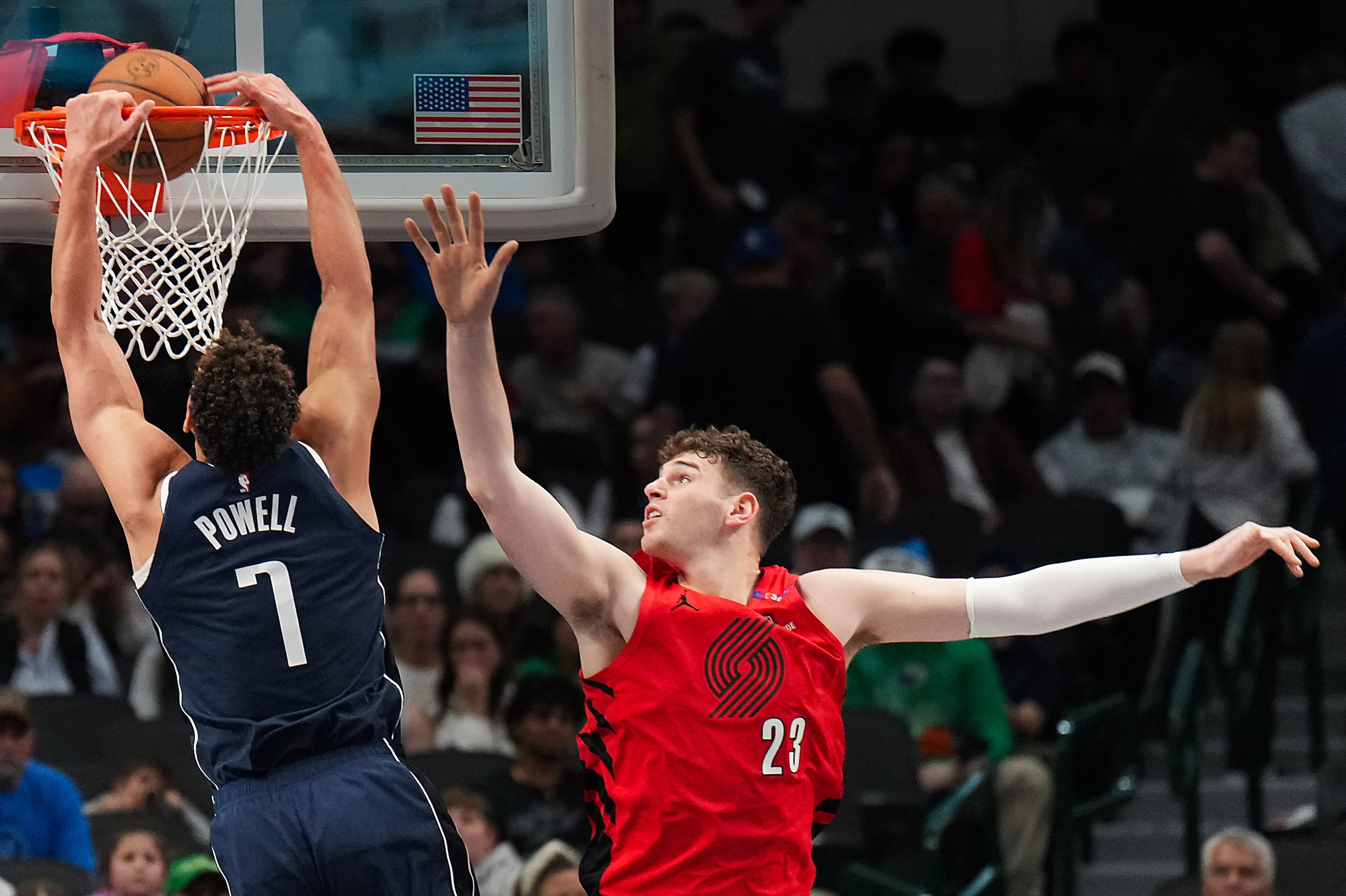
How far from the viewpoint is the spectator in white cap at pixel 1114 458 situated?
1050 cm

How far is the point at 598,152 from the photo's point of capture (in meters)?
5.92

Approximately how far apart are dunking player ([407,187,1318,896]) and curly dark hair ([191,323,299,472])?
47cm

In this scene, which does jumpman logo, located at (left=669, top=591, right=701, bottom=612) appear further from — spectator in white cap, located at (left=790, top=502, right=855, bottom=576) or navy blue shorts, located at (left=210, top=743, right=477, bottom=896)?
spectator in white cap, located at (left=790, top=502, right=855, bottom=576)

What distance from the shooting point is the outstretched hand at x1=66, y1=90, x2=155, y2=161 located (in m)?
5.19

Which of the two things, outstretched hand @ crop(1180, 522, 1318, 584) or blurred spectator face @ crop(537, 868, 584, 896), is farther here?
blurred spectator face @ crop(537, 868, 584, 896)

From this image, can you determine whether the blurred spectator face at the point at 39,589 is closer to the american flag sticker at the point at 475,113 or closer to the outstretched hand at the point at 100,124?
the american flag sticker at the point at 475,113

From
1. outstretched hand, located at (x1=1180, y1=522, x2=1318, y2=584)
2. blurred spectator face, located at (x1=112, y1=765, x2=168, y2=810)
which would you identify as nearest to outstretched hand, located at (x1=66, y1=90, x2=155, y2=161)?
outstretched hand, located at (x1=1180, y1=522, x2=1318, y2=584)

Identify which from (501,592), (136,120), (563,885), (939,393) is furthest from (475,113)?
(939,393)

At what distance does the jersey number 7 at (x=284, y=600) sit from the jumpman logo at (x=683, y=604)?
90 centimetres

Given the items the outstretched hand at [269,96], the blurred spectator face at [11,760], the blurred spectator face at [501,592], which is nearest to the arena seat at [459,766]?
the blurred spectator face at [501,592]

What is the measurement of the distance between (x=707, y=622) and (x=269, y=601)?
1.06 m

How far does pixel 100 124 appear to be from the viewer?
206 inches

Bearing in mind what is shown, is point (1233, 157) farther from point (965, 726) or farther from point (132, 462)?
point (132, 462)

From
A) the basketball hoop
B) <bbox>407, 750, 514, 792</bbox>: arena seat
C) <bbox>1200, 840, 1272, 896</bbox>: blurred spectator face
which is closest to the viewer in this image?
the basketball hoop
